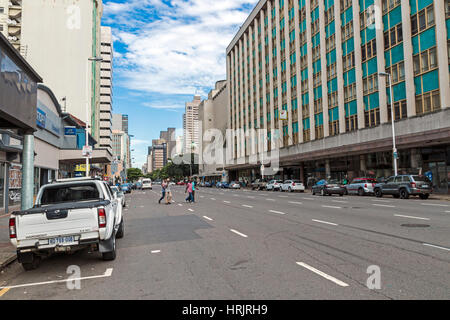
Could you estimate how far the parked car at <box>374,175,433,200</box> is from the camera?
23.9 metres

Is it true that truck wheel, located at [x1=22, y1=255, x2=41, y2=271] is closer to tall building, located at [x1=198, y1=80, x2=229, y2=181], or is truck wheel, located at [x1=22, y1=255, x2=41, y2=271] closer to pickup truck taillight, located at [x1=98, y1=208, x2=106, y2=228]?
pickup truck taillight, located at [x1=98, y1=208, x2=106, y2=228]

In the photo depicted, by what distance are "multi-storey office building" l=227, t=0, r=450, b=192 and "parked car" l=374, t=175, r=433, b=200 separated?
4198 mm

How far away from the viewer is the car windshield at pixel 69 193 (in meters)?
8.80

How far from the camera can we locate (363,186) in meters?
30.2

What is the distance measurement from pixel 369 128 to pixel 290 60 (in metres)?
23.3

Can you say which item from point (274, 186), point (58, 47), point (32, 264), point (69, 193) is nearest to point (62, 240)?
point (32, 264)

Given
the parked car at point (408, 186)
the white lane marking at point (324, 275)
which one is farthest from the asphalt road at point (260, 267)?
the parked car at point (408, 186)

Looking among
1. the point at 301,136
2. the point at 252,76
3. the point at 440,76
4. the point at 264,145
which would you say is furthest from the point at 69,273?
the point at 252,76

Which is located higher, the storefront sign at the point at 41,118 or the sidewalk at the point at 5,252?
the storefront sign at the point at 41,118

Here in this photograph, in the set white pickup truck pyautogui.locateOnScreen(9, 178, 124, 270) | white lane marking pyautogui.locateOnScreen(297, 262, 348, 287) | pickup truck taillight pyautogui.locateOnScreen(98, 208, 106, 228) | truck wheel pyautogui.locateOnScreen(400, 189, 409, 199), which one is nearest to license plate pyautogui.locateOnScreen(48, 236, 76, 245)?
white pickup truck pyautogui.locateOnScreen(9, 178, 124, 270)

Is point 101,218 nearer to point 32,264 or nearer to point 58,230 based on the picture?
point 58,230

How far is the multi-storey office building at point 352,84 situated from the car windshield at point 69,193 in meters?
25.5

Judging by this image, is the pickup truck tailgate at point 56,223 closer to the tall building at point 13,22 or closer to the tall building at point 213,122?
the tall building at point 13,22

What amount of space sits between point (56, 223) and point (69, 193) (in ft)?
8.49
